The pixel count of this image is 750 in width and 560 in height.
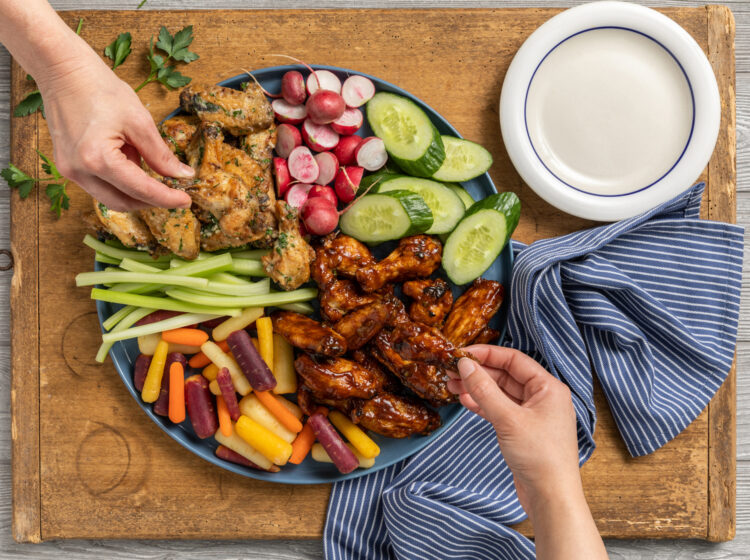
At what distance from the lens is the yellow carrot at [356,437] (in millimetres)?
2775

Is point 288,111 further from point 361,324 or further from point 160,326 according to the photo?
point 160,326

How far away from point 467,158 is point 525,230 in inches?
19.4

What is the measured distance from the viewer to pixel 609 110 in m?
2.97

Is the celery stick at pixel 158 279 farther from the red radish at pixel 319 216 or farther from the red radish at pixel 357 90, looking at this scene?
the red radish at pixel 357 90

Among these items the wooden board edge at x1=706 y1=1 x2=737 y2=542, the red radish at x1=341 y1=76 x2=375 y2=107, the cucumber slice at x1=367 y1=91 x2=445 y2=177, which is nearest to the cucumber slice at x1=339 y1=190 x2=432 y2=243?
the cucumber slice at x1=367 y1=91 x2=445 y2=177

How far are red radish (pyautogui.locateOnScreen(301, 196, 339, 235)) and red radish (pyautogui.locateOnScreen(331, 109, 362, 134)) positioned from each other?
0.36 meters

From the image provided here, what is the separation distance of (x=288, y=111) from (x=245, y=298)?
3.01 ft

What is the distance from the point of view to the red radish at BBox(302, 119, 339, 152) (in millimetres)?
2818

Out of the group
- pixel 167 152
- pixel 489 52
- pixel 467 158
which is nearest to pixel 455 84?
pixel 489 52

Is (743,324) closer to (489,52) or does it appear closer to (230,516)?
(489,52)

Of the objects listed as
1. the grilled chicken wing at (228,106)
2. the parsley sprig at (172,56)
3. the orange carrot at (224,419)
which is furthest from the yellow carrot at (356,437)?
the parsley sprig at (172,56)

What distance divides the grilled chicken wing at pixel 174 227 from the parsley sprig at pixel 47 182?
0.54m

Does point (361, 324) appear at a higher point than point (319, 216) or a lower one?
lower

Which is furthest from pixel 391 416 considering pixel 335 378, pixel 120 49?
pixel 120 49
